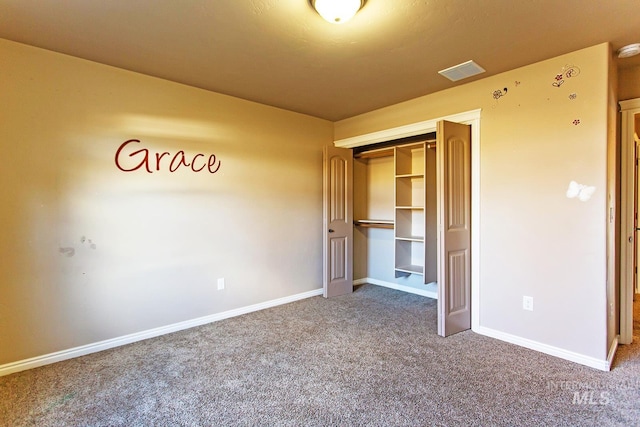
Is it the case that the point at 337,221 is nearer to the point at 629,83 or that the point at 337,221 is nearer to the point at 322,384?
the point at 322,384

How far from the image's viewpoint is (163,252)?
308cm

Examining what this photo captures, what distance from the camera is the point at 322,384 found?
220cm

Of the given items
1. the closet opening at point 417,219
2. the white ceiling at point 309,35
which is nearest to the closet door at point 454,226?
the closet opening at point 417,219

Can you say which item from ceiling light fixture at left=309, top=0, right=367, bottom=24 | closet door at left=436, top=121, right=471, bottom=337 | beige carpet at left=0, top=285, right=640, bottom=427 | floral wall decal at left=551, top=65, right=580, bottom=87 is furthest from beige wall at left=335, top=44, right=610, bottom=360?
ceiling light fixture at left=309, top=0, right=367, bottom=24

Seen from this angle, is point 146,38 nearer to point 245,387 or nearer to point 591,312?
point 245,387

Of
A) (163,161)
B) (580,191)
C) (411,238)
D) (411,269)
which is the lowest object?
(411,269)

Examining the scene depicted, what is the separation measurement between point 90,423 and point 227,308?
5.68ft

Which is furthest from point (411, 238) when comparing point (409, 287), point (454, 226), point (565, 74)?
point (565, 74)

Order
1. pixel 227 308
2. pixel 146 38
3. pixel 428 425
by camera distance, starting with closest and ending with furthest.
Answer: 1. pixel 428 425
2. pixel 146 38
3. pixel 227 308

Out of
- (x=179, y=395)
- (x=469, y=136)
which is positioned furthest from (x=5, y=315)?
(x=469, y=136)

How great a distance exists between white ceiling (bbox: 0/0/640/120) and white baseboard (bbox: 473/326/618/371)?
2346 mm

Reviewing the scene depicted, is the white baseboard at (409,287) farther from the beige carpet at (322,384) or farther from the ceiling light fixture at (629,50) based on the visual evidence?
the ceiling light fixture at (629,50)

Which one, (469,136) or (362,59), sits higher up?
(362,59)

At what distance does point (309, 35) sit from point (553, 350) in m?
3.09
